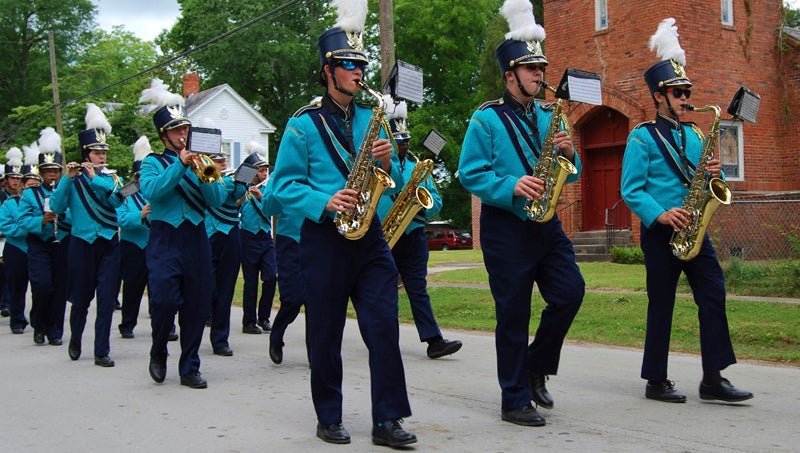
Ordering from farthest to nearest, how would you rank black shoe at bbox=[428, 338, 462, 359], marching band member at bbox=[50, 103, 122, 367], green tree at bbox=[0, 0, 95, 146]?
1. green tree at bbox=[0, 0, 95, 146]
2. marching band member at bbox=[50, 103, 122, 367]
3. black shoe at bbox=[428, 338, 462, 359]

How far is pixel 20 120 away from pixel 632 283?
37531 mm

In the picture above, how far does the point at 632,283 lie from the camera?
53.0ft

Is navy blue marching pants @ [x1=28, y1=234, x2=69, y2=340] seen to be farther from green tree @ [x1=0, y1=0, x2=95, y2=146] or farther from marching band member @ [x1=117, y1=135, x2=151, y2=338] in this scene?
green tree @ [x1=0, y1=0, x2=95, y2=146]

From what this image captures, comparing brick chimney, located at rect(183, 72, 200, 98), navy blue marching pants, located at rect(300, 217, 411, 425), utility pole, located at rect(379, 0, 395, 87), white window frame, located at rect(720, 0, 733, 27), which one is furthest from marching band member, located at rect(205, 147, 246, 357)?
brick chimney, located at rect(183, 72, 200, 98)

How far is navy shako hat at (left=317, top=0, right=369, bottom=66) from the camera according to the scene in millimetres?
6020

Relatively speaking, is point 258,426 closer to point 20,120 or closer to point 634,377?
point 634,377

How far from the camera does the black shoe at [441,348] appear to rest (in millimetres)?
9625

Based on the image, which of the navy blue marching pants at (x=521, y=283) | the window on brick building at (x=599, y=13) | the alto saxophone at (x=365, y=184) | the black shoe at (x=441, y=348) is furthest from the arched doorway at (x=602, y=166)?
the alto saxophone at (x=365, y=184)

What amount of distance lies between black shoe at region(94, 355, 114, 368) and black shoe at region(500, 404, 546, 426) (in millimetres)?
4976

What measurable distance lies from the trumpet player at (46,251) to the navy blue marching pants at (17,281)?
3.52 feet

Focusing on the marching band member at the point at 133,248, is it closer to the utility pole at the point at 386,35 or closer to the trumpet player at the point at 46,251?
the trumpet player at the point at 46,251

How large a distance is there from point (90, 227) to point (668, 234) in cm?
626

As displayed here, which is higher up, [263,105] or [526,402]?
[263,105]

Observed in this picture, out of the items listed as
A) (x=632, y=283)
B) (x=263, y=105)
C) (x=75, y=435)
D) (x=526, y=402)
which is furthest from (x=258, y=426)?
(x=263, y=105)
